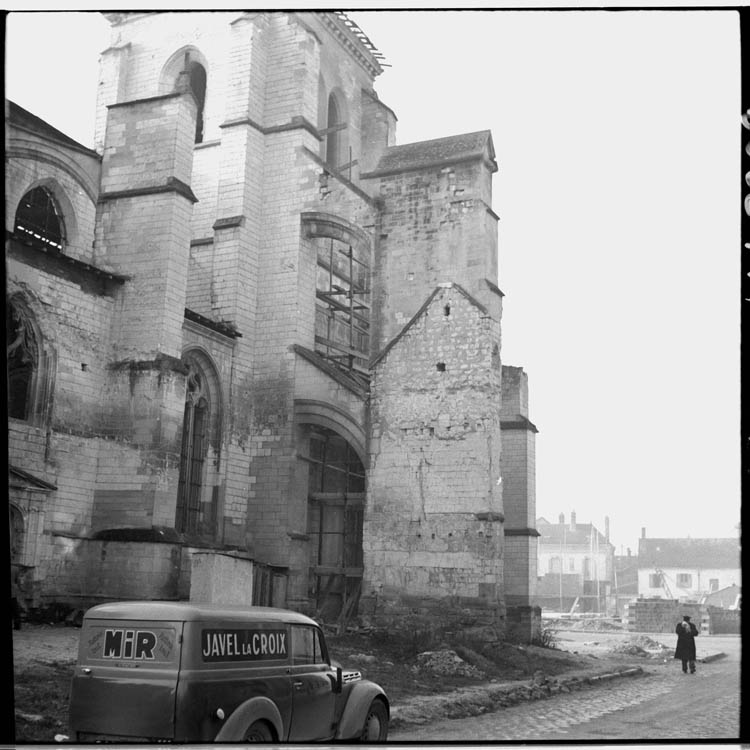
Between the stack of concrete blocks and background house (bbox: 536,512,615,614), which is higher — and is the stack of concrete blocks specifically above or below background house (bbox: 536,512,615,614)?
below

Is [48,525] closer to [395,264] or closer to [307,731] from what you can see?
[307,731]

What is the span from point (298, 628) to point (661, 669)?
9138 millimetres

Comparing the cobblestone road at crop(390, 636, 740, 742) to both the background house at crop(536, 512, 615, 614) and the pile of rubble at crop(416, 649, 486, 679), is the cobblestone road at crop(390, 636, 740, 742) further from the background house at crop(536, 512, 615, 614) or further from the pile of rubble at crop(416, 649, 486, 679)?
the background house at crop(536, 512, 615, 614)

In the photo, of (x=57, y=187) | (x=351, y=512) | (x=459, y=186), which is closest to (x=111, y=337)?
(x=57, y=187)

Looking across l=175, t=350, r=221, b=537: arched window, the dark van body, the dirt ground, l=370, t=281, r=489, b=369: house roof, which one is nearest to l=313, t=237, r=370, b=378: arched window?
l=370, t=281, r=489, b=369: house roof

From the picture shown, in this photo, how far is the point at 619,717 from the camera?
30.5 ft

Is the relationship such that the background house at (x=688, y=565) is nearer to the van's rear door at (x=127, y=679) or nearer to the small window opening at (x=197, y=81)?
the van's rear door at (x=127, y=679)

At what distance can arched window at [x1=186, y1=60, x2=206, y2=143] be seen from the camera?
59.7ft

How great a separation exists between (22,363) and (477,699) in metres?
7.05

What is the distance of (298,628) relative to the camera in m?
6.69

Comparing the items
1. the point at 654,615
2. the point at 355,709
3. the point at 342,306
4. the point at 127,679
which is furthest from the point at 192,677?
the point at 342,306

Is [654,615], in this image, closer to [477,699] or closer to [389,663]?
[389,663]

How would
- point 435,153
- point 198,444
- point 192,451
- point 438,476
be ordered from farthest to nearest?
point 435,153 < point 198,444 < point 192,451 < point 438,476

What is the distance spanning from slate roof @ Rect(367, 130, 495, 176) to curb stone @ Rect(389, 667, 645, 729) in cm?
848
